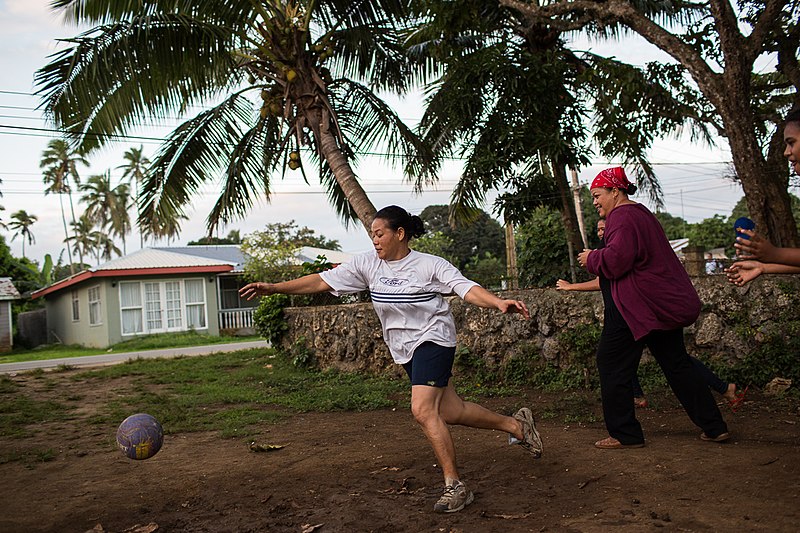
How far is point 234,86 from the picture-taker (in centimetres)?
1371

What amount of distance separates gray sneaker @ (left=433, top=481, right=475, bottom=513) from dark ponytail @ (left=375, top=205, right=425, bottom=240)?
1.65 metres

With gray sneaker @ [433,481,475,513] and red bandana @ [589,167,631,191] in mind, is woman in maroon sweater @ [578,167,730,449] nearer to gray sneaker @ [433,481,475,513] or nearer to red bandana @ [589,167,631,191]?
red bandana @ [589,167,631,191]

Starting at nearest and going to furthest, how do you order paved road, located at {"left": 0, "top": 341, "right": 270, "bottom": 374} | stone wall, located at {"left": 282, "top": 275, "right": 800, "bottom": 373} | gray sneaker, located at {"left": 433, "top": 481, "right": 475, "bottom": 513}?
gray sneaker, located at {"left": 433, "top": 481, "right": 475, "bottom": 513} → stone wall, located at {"left": 282, "top": 275, "right": 800, "bottom": 373} → paved road, located at {"left": 0, "top": 341, "right": 270, "bottom": 374}

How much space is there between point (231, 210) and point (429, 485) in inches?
346

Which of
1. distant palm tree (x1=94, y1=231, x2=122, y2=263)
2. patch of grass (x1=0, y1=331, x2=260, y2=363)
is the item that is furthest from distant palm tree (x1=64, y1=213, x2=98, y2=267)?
patch of grass (x1=0, y1=331, x2=260, y2=363)

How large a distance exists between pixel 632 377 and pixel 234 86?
34.2 ft

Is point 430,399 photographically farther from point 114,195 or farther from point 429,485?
point 114,195

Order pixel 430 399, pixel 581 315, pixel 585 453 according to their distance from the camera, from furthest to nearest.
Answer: pixel 581 315 < pixel 585 453 < pixel 430 399

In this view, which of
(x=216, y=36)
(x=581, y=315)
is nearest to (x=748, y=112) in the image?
(x=581, y=315)

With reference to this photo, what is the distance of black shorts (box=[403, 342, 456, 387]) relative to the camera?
4535mm

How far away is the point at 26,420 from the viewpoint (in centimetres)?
859

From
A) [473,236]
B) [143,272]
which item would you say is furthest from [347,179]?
[473,236]

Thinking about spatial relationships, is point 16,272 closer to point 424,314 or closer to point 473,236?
point 473,236

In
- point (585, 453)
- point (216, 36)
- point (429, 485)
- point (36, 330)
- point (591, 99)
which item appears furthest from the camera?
point (36, 330)
